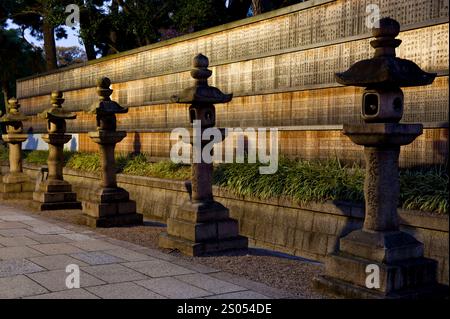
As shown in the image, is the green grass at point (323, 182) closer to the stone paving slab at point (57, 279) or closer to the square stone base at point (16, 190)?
the stone paving slab at point (57, 279)

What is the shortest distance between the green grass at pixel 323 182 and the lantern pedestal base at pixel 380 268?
0.91 m

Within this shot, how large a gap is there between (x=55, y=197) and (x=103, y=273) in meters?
6.33

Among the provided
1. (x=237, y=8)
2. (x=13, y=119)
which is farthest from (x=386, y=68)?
(x=237, y=8)

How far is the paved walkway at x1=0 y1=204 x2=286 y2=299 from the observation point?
5.14 metres

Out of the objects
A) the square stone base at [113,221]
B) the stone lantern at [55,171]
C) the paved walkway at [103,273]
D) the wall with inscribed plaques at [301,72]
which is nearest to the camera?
the paved walkway at [103,273]

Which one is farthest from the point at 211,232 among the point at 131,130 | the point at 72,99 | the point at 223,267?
the point at 72,99

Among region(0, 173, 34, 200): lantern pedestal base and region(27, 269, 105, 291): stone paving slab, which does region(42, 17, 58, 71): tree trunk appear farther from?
region(27, 269, 105, 291): stone paving slab

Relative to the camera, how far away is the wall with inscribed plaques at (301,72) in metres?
6.71

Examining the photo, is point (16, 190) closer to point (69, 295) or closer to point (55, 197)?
point (55, 197)

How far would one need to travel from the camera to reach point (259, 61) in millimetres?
9422

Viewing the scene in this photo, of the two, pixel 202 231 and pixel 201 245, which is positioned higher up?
pixel 202 231

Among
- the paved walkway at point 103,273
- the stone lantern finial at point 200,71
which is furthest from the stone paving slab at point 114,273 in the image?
the stone lantern finial at point 200,71

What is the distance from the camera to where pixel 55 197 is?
11.7 meters

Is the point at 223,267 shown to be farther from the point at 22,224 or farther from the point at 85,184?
the point at 85,184
